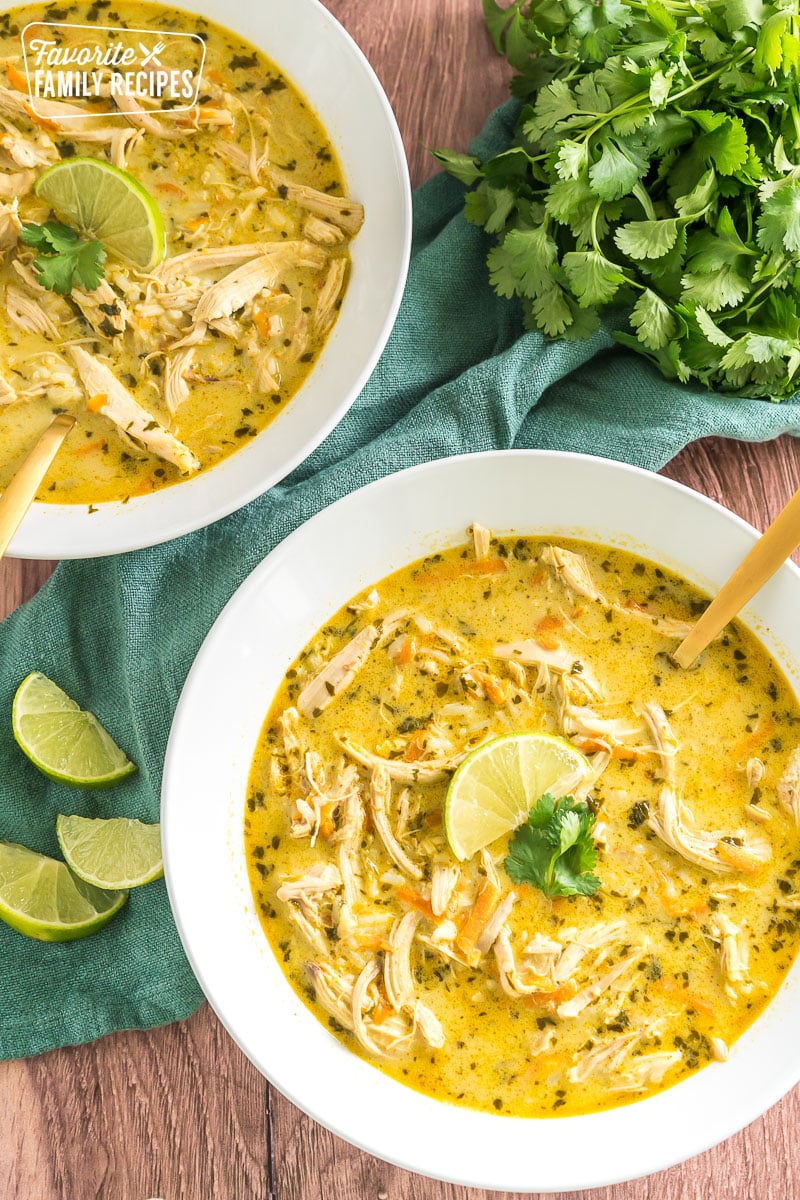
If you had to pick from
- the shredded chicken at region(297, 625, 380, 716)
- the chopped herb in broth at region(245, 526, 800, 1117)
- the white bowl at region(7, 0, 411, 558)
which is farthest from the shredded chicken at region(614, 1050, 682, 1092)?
the white bowl at region(7, 0, 411, 558)

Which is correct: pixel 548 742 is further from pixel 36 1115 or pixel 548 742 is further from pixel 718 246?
pixel 36 1115

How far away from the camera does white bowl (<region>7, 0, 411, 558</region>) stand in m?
2.96

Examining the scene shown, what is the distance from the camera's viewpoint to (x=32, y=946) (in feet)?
10.7

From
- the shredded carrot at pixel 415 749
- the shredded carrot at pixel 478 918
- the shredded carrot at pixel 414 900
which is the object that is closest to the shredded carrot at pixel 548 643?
the shredded carrot at pixel 415 749

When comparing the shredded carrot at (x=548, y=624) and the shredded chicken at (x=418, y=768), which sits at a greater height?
the shredded carrot at (x=548, y=624)

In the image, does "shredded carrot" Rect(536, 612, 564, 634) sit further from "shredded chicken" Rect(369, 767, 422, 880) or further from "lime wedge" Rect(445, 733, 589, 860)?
"shredded chicken" Rect(369, 767, 422, 880)

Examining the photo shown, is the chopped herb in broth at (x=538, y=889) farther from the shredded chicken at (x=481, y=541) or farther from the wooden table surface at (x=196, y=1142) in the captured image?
the wooden table surface at (x=196, y=1142)

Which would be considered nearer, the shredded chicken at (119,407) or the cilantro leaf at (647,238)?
the cilantro leaf at (647,238)

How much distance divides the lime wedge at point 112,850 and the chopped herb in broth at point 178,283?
3.37 feet

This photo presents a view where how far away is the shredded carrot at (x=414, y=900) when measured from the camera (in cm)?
288

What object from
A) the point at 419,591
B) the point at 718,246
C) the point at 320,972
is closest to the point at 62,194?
the point at 419,591

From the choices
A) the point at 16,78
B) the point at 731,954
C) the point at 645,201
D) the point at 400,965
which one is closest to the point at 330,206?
the point at 645,201

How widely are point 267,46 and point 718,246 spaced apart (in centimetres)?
147

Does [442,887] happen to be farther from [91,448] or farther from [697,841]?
[91,448]
